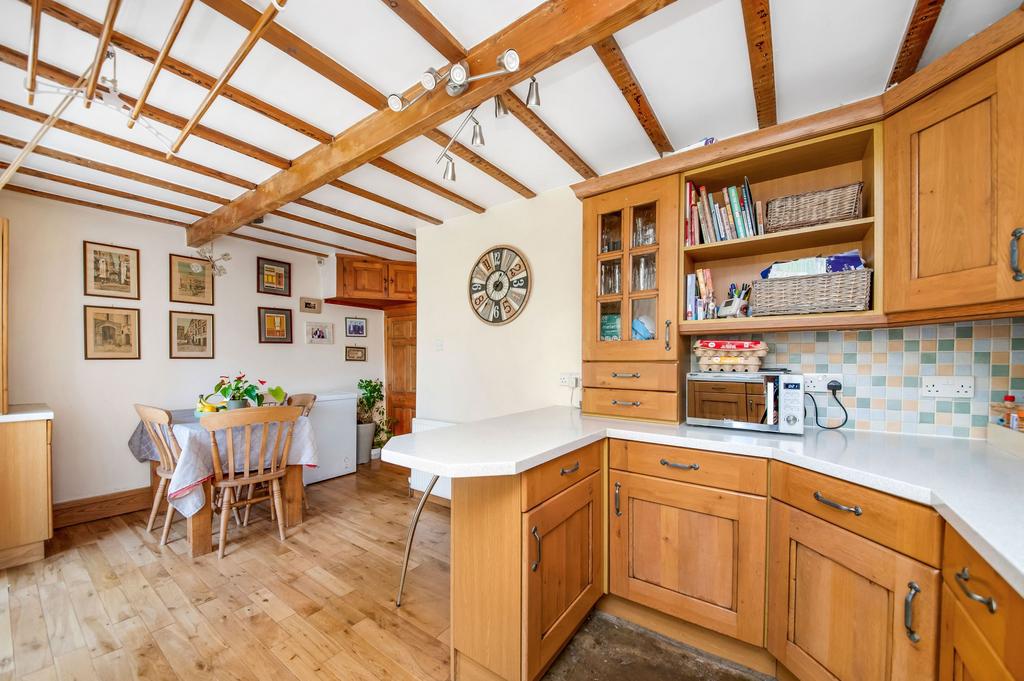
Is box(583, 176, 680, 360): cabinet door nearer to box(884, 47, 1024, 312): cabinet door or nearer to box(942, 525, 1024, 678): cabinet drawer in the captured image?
box(884, 47, 1024, 312): cabinet door

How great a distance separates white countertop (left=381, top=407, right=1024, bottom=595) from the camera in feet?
2.84

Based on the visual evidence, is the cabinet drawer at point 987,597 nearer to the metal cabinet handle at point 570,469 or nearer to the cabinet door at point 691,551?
the cabinet door at point 691,551

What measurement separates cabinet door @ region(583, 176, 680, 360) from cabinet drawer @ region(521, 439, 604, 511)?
0.57 metres

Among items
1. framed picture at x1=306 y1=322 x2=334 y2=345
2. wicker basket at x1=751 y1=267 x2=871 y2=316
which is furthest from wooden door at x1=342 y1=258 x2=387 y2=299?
wicker basket at x1=751 y1=267 x2=871 y2=316

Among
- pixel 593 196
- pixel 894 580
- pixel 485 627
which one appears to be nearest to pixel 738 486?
pixel 894 580

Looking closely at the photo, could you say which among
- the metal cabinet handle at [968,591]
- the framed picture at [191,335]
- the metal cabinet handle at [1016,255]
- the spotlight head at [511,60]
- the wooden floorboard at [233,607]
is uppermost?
the spotlight head at [511,60]

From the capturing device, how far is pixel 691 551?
5.28 ft

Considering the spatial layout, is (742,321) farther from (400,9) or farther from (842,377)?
(400,9)

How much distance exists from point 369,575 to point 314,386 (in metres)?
→ 2.83

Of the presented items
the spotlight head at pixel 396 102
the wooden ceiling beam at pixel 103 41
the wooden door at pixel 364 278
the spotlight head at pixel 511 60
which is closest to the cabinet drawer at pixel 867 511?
the spotlight head at pixel 511 60

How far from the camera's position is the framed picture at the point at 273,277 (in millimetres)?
4059

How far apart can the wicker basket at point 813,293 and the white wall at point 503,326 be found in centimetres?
104

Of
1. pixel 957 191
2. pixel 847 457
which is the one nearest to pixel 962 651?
pixel 847 457

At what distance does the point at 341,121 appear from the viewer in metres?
1.90
